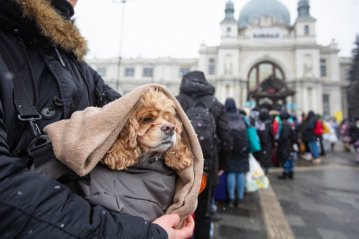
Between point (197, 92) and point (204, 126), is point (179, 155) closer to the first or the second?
point (204, 126)

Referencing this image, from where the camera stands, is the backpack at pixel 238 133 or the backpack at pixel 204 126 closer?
the backpack at pixel 204 126

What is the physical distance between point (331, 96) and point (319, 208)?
42.0 metres

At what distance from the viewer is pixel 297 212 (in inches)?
182

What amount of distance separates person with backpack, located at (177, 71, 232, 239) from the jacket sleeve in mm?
2455

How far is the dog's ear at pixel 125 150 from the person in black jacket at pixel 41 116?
0.22m

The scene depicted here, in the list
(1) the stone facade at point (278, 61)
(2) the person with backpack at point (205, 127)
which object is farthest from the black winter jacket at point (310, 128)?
(1) the stone facade at point (278, 61)

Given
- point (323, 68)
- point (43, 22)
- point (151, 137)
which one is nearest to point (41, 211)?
point (151, 137)

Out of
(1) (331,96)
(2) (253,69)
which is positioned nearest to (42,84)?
(2) (253,69)

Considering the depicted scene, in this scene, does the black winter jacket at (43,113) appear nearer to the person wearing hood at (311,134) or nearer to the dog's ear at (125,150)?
the dog's ear at (125,150)

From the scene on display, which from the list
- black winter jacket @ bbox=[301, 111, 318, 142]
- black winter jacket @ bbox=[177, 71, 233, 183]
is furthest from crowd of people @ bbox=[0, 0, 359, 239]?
black winter jacket @ bbox=[301, 111, 318, 142]

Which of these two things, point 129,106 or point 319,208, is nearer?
point 129,106

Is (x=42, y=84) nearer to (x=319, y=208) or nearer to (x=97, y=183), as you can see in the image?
(x=97, y=183)

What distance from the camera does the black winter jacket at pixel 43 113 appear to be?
0.72 m

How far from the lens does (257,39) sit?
40.2 meters
